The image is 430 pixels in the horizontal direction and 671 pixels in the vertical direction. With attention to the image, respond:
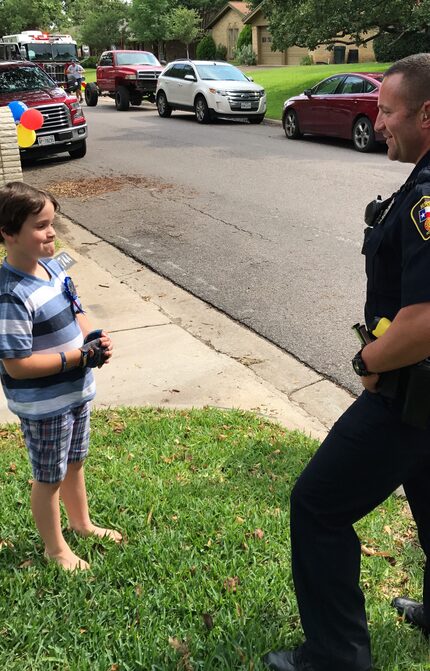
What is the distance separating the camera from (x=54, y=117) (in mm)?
13078

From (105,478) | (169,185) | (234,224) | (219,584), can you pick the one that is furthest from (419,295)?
(169,185)

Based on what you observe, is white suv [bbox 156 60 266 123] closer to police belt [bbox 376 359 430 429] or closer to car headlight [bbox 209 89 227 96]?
car headlight [bbox 209 89 227 96]

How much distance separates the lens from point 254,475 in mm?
3533

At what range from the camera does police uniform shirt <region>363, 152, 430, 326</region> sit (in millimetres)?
1747

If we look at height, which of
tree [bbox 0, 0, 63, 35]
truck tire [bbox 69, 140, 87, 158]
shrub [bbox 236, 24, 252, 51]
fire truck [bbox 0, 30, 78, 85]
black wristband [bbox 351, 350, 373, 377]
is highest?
tree [bbox 0, 0, 63, 35]

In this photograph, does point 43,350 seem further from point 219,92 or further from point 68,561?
point 219,92

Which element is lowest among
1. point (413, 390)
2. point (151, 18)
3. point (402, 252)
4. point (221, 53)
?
point (413, 390)

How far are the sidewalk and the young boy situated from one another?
177 cm

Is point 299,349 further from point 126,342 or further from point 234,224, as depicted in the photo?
point 234,224

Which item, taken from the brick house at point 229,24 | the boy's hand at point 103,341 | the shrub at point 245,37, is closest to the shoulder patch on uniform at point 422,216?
the boy's hand at point 103,341

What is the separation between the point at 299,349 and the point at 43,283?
312cm

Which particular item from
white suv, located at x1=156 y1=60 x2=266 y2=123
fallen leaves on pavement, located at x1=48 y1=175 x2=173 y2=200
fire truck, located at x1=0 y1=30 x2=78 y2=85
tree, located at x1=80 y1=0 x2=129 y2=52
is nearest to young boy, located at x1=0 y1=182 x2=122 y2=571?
fallen leaves on pavement, located at x1=48 y1=175 x2=173 y2=200

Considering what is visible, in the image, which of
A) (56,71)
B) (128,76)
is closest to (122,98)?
(128,76)

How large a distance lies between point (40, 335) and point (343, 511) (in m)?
1.20
